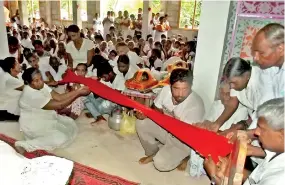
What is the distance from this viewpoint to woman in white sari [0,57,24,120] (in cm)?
450

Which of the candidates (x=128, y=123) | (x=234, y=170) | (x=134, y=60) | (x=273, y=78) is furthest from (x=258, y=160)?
(x=134, y=60)

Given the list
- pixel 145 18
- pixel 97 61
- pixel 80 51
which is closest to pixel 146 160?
pixel 97 61

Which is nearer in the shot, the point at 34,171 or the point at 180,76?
the point at 34,171

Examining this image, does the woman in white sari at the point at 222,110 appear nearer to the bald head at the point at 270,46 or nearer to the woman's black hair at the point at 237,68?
the woman's black hair at the point at 237,68

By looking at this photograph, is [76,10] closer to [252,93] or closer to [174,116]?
[174,116]

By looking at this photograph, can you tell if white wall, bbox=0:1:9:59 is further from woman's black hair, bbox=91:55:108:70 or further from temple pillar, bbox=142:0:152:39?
temple pillar, bbox=142:0:152:39

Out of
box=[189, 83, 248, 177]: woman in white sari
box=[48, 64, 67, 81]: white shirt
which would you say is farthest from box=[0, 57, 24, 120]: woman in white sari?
box=[189, 83, 248, 177]: woman in white sari

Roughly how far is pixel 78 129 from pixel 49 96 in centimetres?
85

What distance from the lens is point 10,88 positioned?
15.1 ft

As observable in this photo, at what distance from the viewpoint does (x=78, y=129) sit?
14.1 ft

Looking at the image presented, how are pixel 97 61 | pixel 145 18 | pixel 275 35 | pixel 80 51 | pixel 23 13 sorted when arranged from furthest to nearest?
pixel 23 13 < pixel 145 18 < pixel 80 51 < pixel 97 61 < pixel 275 35

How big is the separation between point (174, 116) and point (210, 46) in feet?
3.35

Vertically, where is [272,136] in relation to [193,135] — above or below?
above

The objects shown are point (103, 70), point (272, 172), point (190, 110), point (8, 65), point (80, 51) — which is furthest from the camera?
point (80, 51)
